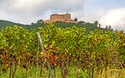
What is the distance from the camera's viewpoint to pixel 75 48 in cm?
3359

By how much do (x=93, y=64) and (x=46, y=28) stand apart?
11.0 m

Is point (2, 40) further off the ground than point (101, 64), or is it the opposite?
point (2, 40)

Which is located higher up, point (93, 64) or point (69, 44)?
point (69, 44)

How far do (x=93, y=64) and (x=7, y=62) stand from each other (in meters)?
12.9

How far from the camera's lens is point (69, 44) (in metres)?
33.2

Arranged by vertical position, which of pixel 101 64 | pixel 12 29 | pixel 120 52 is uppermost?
pixel 12 29

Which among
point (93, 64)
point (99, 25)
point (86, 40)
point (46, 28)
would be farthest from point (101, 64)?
point (99, 25)

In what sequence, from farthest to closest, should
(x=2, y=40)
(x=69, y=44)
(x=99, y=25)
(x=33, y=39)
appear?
(x=99, y=25) < (x=33, y=39) < (x=69, y=44) < (x=2, y=40)

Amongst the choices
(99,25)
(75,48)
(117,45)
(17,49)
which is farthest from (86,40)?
(99,25)

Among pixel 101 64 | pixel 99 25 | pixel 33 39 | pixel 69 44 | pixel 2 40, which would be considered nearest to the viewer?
pixel 2 40

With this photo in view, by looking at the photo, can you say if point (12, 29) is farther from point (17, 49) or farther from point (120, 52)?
point (120, 52)

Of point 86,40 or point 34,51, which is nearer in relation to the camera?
point 86,40

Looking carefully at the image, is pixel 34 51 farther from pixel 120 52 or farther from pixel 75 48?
pixel 120 52

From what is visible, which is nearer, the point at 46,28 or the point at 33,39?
the point at 46,28
